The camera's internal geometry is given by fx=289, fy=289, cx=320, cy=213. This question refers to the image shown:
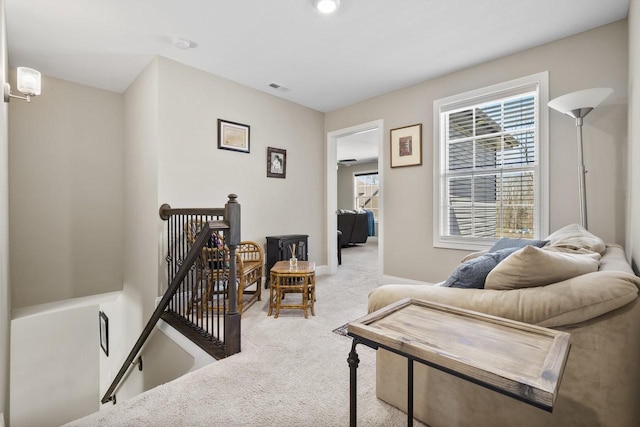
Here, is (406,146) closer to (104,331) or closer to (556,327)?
(556,327)

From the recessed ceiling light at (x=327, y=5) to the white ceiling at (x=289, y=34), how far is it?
7 cm

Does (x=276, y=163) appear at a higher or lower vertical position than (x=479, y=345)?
higher

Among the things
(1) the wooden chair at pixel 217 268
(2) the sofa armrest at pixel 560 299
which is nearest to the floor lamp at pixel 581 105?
(2) the sofa armrest at pixel 560 299

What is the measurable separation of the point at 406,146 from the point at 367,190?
21.2 feet

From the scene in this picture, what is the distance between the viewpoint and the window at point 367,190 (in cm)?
999

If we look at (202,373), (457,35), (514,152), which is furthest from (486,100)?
(202,373)

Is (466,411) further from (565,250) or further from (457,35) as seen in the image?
(457,35)

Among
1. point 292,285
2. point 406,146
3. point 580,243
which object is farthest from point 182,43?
point 580,243

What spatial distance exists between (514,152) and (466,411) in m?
2.73

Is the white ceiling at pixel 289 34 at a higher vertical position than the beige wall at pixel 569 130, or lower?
higher

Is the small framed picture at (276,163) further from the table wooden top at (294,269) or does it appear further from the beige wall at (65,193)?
the beige wall at (65,193)

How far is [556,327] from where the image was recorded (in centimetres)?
106

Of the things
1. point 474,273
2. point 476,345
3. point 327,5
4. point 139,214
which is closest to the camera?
point 476,345

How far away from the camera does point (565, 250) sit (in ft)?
5.29
